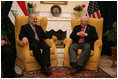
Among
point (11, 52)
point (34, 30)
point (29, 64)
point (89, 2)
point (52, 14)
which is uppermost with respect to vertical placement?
point (89, 2)

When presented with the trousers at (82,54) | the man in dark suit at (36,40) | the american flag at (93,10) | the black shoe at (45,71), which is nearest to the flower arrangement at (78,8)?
the american flag at (93,10)

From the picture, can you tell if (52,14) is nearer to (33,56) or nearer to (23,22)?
(23,22)

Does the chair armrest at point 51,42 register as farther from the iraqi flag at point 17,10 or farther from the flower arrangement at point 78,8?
the flower arrangement at point 78,8

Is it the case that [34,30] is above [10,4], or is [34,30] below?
below

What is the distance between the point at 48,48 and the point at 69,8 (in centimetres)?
226

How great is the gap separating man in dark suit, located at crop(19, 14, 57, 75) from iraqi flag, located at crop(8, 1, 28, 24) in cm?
107

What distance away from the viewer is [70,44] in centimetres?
315

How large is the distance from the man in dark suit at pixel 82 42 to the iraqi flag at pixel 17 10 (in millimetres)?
1768

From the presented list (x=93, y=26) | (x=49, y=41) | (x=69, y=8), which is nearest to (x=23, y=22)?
(x=49, y=41)

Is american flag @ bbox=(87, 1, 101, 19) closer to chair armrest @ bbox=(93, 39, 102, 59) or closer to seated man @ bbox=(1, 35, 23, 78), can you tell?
chair armrest @ bbox=(93, 39, 102, 59)

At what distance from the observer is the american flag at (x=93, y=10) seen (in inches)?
172

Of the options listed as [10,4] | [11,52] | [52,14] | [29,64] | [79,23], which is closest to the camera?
[11,52]

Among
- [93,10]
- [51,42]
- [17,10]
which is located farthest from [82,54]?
[17,10]

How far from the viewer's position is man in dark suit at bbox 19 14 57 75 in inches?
107
